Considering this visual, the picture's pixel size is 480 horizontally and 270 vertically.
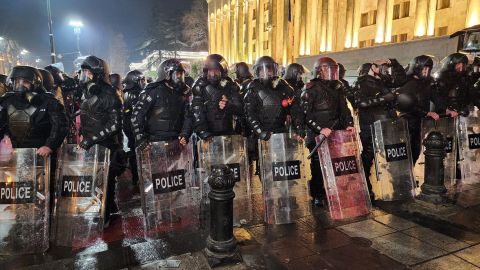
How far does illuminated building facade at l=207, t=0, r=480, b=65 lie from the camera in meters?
18.7

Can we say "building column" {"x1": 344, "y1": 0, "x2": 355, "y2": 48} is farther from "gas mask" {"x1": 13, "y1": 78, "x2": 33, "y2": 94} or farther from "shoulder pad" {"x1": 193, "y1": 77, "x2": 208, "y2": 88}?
"gas mask" {"x1": 13, "y1": 78, "x2": 33, "y2": 94}

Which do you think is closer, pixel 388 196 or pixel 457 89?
pixel 388 196

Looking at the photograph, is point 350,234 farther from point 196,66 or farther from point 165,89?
point 196,66

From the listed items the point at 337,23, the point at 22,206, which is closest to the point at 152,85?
the point at 22,206

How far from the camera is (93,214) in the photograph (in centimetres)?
416

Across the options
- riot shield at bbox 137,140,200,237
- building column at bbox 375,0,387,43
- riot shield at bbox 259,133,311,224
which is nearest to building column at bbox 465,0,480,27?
building column at bbox 375,0,387,43

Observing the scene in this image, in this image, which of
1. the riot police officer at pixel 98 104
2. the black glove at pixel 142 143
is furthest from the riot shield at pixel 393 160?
the riot police officer at pixel 98 104

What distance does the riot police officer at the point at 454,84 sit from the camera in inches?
255

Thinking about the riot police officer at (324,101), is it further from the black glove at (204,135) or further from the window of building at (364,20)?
the window of building at (364,20)

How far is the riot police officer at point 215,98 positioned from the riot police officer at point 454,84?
406 centimetres

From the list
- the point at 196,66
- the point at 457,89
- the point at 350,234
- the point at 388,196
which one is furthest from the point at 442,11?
the point at 196,66

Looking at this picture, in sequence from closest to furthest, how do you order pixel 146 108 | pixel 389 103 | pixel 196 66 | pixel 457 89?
pixel 146 108 < pixel 389 103 < pixel 457 89 < pixel 196 66

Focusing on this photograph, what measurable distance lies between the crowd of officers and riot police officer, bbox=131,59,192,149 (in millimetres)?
14

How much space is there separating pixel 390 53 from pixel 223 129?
17.4 m
